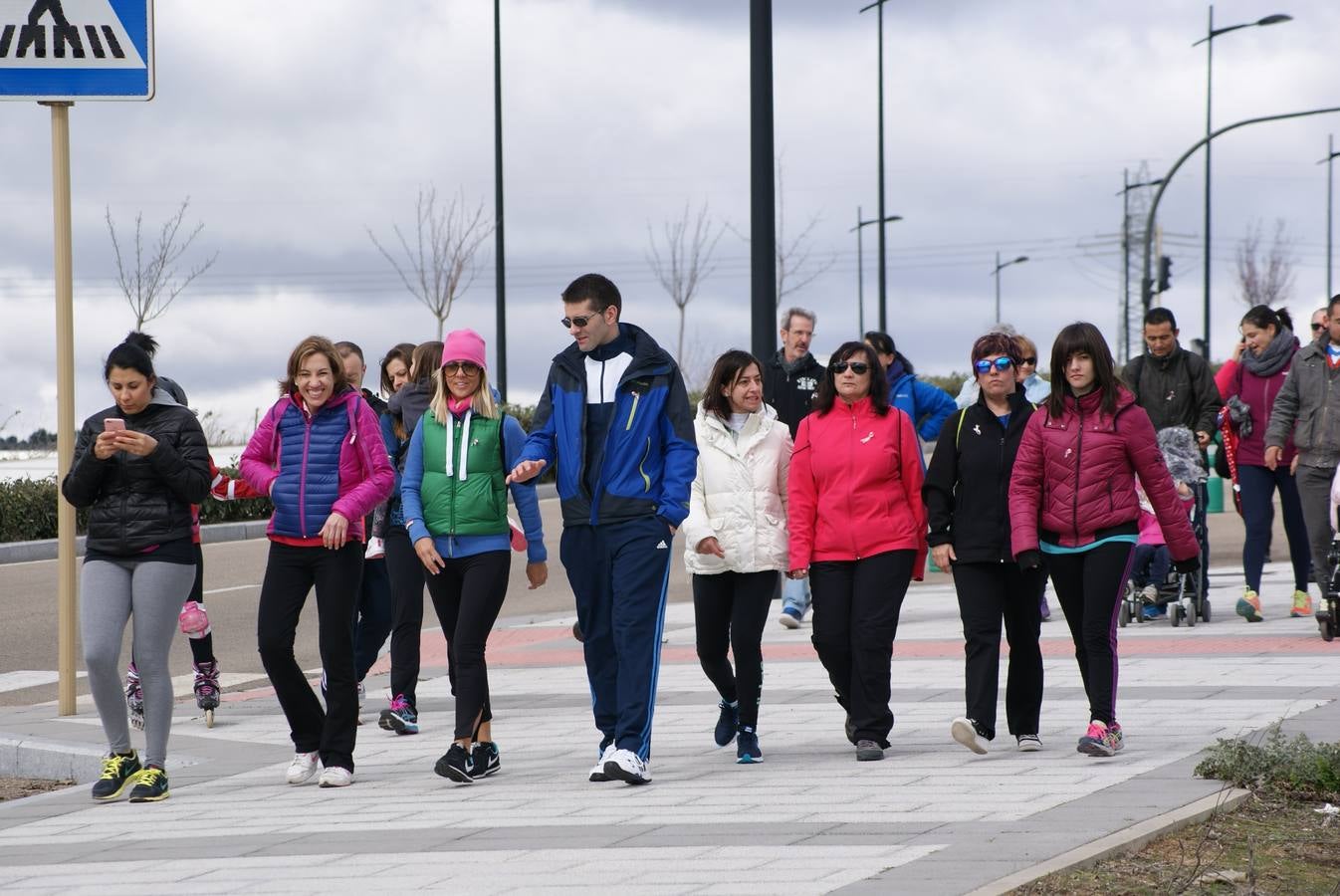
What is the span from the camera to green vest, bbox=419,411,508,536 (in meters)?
7.58

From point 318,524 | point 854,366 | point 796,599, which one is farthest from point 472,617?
point 796,599

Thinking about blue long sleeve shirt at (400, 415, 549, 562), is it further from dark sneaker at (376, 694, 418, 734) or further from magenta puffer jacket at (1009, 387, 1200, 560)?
magenta puffer jacket at (1009, 387, 1200, 560)

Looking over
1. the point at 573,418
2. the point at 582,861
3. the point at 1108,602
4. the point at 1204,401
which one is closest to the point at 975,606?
the point at 1108,602

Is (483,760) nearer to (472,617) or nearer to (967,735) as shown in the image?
(472,617)

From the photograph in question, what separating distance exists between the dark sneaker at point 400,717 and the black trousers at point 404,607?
0.03 meters

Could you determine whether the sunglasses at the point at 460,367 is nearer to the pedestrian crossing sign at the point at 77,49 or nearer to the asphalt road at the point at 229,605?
the pedestrian crossing sign at the point at 77,49

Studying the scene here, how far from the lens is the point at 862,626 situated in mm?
7734

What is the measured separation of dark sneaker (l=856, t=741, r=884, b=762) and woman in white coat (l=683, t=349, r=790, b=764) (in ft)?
1.43

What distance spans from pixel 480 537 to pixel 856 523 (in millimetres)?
1597

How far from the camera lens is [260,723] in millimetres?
9430

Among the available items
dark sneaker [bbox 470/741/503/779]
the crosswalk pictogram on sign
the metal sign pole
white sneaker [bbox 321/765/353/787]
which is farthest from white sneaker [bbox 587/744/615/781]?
the crosswalk pictogram on sign

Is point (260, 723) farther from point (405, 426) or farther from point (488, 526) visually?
point (488, 526)

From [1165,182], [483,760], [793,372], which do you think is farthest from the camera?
[1165,182]

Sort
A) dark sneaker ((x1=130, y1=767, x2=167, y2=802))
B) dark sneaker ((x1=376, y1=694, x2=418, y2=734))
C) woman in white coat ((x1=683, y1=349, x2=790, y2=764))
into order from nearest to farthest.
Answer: dark sneaker ((x1=130, y1=767, x2=167, y2=802)), woman in white coat ((x1=683, y1=349, x2=790, y2=764)), dark sneaker ((x1=376, y1=694, x2=418, y2=734))
